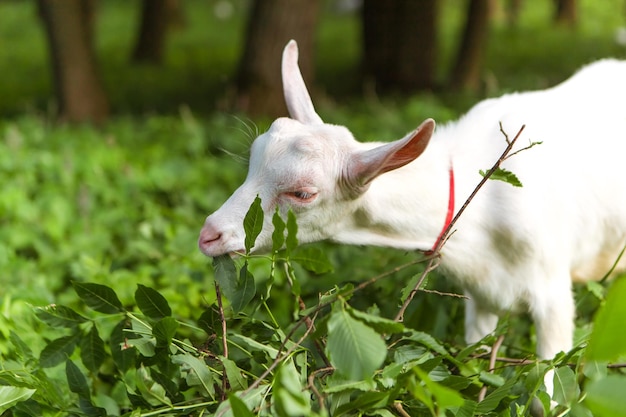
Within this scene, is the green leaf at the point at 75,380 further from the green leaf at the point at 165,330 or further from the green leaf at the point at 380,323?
the green leaf at the point at 380,323

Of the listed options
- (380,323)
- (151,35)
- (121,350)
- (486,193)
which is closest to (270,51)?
(486,193)

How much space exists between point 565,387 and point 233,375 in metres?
0.85

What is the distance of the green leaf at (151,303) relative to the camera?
7.22ft

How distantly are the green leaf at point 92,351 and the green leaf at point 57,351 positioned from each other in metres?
0.03

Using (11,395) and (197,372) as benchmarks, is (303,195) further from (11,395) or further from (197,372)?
(11,395)

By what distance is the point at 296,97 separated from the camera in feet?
9.09

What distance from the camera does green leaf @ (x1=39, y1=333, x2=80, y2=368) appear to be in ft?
7.86

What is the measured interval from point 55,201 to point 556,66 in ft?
36.2

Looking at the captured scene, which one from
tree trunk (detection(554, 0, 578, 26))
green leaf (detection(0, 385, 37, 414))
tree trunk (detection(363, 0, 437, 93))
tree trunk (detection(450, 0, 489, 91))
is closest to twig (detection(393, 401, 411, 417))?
green leaf (detection(0, 385, 37, 414))

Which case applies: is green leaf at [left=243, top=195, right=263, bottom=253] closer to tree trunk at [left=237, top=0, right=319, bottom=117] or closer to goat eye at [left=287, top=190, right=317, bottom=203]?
goat eye at [left=287, top=190, right=317, bottom=203]

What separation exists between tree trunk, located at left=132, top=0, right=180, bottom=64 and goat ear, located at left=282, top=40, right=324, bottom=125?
14.7 m

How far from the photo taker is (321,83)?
12.7 m

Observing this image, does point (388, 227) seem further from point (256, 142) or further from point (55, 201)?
point (55, 201)

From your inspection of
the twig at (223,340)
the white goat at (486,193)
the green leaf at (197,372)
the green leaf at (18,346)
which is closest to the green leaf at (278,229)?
the twig at (223,340)
